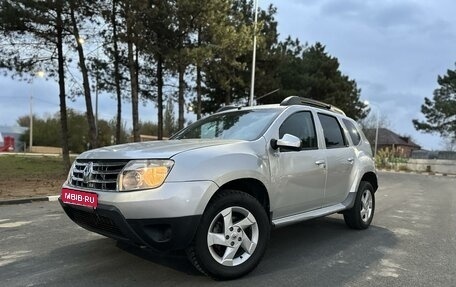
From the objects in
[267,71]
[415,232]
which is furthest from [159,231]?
[267,71]

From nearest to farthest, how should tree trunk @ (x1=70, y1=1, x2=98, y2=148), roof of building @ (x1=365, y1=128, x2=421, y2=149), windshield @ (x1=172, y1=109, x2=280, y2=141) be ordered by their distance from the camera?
windshield @ (x1=172, y1=109, x2=280, y2=141)
tree trunk @ (x1=70, y1=1, x2=98, y2=148)
roof of building @ (x1=365, y1=128, x2=421, y2=149)

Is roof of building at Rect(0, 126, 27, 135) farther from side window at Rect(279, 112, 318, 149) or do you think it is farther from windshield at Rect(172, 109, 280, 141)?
side window at Rect(279, 112, 318, 149)

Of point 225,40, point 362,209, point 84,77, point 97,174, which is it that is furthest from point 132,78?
point 97,174

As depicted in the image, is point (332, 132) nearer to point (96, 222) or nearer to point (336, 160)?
point (336, 160)

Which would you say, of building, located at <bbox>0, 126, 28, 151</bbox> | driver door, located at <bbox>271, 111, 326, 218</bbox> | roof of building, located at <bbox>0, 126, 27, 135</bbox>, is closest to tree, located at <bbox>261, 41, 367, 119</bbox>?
driver door, located at <bbox>271, 111, 326, 218</bbox>

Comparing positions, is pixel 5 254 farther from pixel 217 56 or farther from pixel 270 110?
pixel 217 56

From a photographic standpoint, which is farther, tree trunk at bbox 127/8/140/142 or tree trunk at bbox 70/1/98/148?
tree trunk at bbox 127/8/140/142

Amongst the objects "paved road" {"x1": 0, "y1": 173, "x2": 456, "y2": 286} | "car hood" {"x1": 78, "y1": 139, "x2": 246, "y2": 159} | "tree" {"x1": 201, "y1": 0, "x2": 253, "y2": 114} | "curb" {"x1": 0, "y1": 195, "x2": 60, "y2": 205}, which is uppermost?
"tree" {"x1": 201, "y1": 0, "x2": 253, "y2": 114}

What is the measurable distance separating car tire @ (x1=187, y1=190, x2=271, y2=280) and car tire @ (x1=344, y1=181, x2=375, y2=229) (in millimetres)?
2482

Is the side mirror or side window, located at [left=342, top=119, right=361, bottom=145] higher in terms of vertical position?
side window, located at [left=342, top=119, right=361, bottom=145]

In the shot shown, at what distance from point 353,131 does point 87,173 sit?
14.0 feet

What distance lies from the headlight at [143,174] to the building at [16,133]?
68623mm

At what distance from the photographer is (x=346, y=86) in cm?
4450

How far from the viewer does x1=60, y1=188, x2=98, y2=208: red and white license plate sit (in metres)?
4.42
